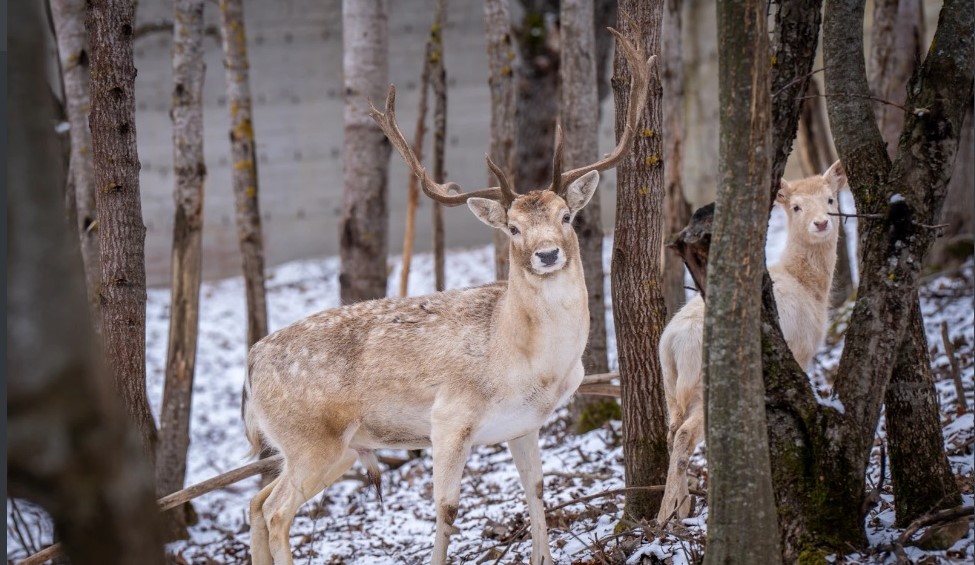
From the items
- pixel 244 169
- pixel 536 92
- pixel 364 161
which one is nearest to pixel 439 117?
pixel 364 161

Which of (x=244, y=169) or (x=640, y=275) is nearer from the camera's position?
(x=640, y=275)

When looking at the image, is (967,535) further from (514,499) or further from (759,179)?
(514,499)

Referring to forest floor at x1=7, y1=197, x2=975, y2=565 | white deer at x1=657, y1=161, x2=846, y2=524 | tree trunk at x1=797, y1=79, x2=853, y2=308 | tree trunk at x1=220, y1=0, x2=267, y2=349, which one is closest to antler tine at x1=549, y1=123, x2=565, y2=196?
white deer at x1=657, y1=161, x2=846, y2=524

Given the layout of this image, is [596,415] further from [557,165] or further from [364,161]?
[557,165]

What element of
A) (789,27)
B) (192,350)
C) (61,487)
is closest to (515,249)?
(789,27)

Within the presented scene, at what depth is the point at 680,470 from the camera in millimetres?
6035

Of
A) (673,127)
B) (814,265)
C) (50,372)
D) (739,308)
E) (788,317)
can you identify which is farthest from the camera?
(673,127)

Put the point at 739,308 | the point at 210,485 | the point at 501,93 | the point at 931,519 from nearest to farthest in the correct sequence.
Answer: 1. the point at 739,308
2. the point at 931,519
3. the point at 210,485
4. the point at 501,93

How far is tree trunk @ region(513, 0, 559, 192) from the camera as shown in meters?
13.0

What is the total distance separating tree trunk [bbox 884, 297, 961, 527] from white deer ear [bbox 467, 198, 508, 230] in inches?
94.9

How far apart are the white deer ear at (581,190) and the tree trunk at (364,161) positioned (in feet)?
15.4

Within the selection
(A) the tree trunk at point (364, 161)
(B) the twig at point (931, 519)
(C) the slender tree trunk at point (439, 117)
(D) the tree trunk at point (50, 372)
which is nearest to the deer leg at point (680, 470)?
(B) the twig at point (931, 519)

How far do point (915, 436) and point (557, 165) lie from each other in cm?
247

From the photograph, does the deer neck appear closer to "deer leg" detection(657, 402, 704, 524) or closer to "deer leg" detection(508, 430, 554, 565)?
"deer leg" detection(657, 402, 704, 524)
